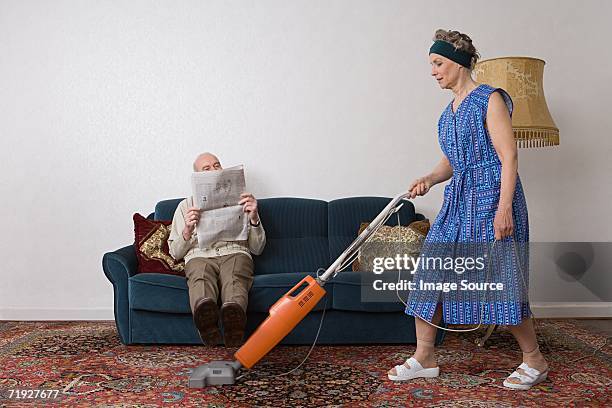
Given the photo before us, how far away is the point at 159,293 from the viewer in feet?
10.8

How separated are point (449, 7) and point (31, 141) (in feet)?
8.61

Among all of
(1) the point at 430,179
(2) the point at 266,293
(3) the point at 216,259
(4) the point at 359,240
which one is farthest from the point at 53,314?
(1) the point at 430,179


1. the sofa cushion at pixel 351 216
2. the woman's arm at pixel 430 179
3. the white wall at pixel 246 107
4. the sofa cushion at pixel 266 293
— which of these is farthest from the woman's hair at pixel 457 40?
the white wall at pixel 246 107

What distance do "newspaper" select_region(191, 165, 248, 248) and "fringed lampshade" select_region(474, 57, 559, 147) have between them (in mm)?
1330

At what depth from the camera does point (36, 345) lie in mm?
3443

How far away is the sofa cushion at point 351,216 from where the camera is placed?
3881 millimetres

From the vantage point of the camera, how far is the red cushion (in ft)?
11.4

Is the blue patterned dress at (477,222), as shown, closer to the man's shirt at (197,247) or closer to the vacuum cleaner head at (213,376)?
the vacuum cleaner head at (213,376)

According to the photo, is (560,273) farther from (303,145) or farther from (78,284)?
(78,284)

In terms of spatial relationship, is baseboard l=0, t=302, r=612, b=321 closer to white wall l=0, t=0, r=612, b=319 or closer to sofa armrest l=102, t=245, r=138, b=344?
white wall l=0, t=0, r=612, b=319

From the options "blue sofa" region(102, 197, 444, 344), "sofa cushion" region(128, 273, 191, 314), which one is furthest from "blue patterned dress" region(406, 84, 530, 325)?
"sofa cushion" region(128, 273, 191, 314)

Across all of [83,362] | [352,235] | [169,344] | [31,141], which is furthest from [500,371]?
[31,141]

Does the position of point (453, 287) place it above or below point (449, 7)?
below

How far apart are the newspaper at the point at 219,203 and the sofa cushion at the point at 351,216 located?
666mm
